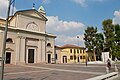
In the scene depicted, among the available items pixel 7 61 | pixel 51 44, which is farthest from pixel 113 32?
pixel 7 61

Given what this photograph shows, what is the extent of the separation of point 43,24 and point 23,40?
935cm

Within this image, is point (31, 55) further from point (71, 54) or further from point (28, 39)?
point (71, 54)

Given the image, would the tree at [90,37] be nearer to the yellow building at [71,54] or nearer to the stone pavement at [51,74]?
the yellow building at [71,54]

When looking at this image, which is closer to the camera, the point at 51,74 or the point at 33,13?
the point at 51,74

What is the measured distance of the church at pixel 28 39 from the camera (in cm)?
3781

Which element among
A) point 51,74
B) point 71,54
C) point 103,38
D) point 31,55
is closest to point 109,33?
point 103,38

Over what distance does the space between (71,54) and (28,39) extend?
1097 inches

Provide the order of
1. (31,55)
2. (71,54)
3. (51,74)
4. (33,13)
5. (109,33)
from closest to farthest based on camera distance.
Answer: (51,74) → (31,55) → (33,13) → (109,33) → (71,54)

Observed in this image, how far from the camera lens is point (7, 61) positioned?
37.4m

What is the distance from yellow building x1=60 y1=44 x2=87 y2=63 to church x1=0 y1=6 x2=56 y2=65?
12131 millimetres

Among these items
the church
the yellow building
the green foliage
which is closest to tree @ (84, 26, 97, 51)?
the green foliage

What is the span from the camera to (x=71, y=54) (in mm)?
65438

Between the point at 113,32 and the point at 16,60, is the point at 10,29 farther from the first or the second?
the point at 113,32

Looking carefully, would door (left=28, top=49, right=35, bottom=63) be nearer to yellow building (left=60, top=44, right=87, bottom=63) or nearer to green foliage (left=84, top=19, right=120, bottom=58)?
yellow building (left=60, top=44, right=87, bottom=63)
